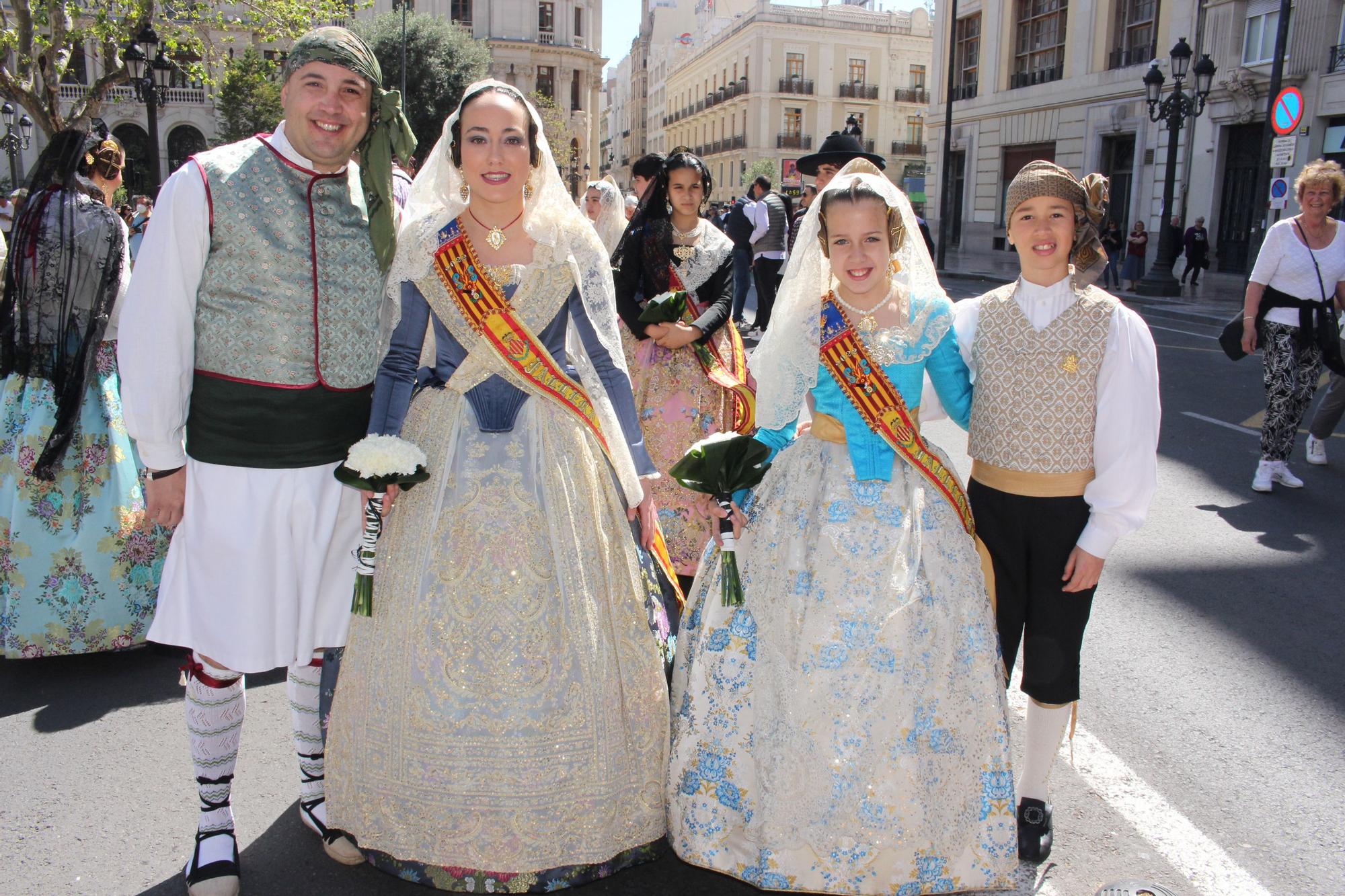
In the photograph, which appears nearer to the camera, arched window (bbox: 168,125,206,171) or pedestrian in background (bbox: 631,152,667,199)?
pedestrian in background (bbox: 631,152,667,199)

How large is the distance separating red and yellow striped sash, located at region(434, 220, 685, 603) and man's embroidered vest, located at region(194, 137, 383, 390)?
0.76 ft

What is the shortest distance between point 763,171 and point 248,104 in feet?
80.3

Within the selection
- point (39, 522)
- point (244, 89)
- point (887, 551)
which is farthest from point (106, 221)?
point (244, 89)

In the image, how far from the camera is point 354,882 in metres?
2.60

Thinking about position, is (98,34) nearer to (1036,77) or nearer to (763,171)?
(1036,77)

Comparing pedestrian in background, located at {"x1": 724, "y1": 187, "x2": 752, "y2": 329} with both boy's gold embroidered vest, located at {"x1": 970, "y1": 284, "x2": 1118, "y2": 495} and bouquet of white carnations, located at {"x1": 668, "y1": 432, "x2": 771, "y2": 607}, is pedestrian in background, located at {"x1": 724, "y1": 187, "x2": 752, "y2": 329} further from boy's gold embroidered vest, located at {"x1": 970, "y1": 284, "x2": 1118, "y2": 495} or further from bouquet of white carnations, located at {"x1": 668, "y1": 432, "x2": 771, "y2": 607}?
bouquet of white carnations, located at {"x1": 668, "y1": 432, "x2": 771, "y2": 607}

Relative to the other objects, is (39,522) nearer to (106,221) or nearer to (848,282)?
(106,221)

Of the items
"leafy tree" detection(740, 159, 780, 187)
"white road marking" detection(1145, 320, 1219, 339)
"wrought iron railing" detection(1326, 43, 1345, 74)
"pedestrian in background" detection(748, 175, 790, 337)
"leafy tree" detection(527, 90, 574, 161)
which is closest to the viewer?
"pedestrian in background" detection(748, 175, 790, 337)

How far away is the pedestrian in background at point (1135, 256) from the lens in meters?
19.9

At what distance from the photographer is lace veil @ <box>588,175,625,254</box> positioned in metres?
6.78

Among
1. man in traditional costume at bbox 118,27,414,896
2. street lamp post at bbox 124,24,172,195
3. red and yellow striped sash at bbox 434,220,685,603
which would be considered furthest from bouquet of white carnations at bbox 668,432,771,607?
street lamp post at bbox 124,24,172,195

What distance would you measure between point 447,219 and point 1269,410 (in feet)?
18.4

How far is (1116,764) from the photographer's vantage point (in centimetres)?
323

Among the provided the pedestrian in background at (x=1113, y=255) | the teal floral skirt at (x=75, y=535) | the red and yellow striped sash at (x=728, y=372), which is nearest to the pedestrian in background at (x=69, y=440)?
the teal floral skirt at (x=75, y=535)
